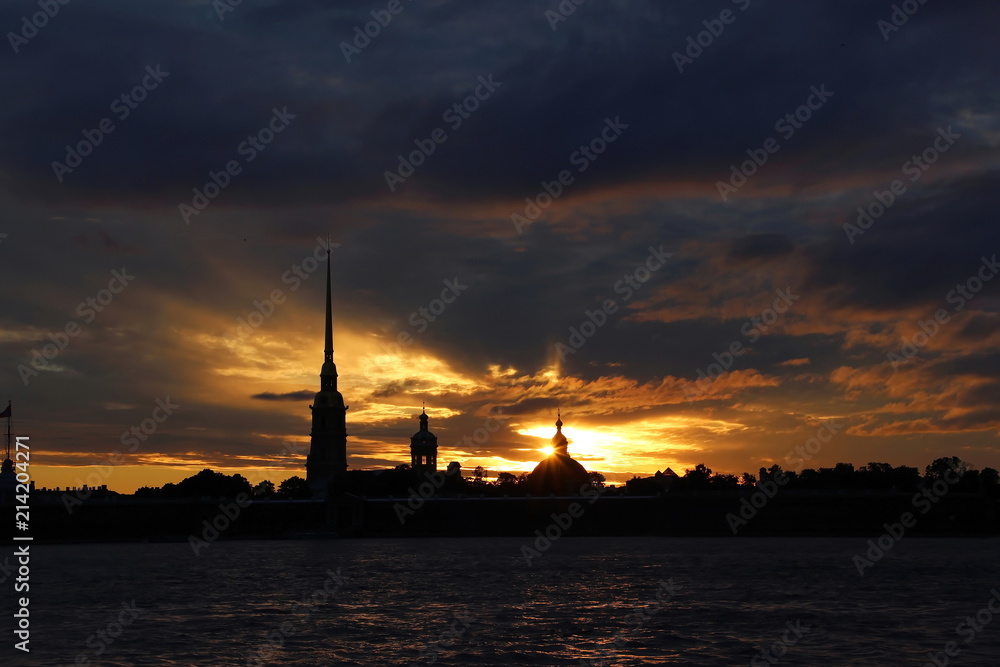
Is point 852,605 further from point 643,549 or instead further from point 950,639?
point 643,549

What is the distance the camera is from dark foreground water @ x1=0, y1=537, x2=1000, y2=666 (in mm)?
44562

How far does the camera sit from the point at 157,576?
8481 centimetres

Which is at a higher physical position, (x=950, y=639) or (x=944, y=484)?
(x=944, y=484)

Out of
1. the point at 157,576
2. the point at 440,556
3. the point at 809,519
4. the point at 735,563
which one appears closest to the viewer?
the point at 157,576

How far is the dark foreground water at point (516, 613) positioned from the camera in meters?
44.6

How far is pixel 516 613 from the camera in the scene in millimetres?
Answer: 56688

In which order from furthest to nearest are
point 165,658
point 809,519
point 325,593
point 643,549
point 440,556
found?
point 809,519
point 643,549
point 440,556
point 325,593
point 165,658

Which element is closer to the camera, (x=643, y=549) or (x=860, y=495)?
(x=643, y=549)

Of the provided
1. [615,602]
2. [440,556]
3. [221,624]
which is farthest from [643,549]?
[221,624]

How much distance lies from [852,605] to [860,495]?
118852 millimetres

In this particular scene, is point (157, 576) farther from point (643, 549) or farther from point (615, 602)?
point (643, 549)

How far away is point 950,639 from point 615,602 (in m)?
17.9

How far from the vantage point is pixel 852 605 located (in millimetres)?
60062

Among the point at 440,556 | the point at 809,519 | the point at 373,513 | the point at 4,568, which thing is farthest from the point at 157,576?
the point at 809,519
